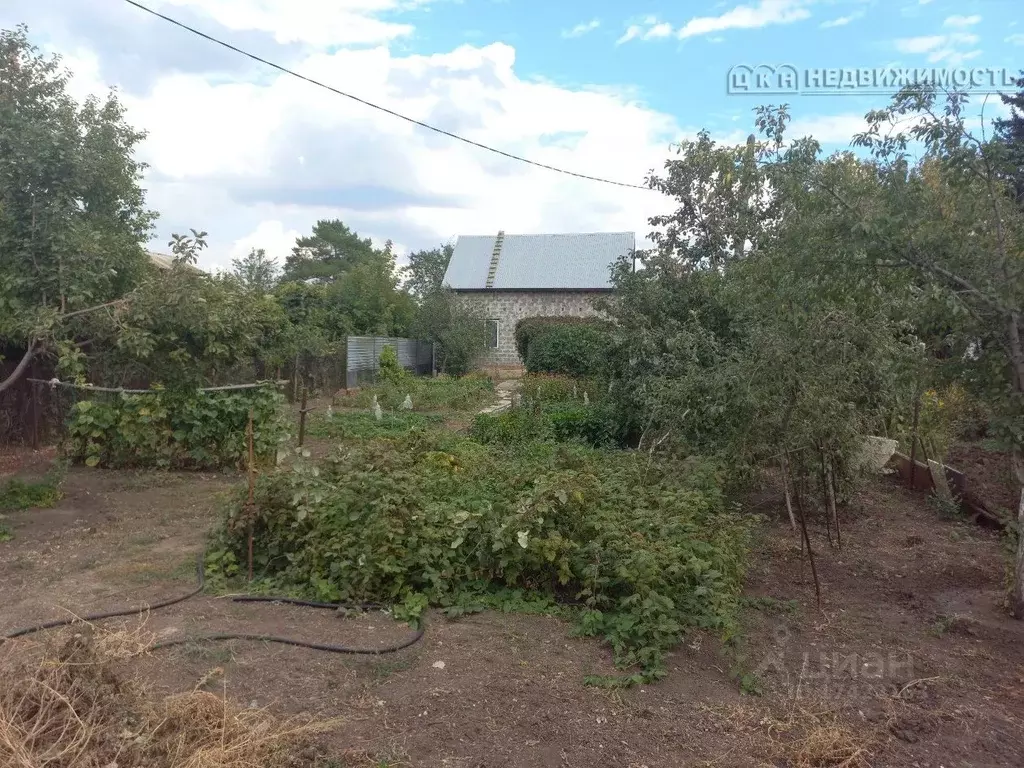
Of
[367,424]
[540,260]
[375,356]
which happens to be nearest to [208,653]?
[367,424]

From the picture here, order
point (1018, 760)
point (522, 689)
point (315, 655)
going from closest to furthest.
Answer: point (1018, 760) < point (522, 689) < point (315, 655)

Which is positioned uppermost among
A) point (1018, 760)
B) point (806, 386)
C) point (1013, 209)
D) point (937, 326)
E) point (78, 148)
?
point (78, 148)

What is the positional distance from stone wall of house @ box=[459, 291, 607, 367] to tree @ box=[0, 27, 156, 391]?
22.6m

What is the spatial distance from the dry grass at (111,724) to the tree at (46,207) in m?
4.09

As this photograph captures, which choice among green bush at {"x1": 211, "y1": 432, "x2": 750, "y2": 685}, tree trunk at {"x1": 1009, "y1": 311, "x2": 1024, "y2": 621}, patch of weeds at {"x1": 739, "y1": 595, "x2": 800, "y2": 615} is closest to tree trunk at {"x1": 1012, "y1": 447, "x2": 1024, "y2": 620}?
tree trunk at {"x1": 1009, "y1": 311, "x2": 1024, "y2": 621}

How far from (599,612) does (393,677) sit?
4.39 feet

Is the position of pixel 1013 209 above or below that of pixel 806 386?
above

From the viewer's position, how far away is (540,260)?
3178 cm

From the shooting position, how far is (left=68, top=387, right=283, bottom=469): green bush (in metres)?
9.79

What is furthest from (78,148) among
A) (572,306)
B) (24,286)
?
(572,306)

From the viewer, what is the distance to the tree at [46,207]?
6.93 metres

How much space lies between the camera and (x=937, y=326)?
18.4ft

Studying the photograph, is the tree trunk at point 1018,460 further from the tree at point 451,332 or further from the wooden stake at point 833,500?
the tree at point 451,332

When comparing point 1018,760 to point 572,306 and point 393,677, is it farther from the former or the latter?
point 572,306
